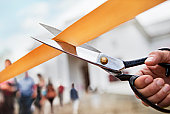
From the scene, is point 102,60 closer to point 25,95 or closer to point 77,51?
point 77,51

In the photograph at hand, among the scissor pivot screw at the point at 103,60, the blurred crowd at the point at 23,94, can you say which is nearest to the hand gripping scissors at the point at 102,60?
the scissor pivot screw at the point at 103,60

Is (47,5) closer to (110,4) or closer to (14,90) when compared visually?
(14,90)

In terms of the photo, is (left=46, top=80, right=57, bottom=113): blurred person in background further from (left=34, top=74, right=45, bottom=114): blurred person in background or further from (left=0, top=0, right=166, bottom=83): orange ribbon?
(left=0, top=0, right=166, bottom=83): orange ribbon

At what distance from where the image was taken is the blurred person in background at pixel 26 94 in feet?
1.74

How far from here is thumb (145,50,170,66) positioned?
0.31 meters

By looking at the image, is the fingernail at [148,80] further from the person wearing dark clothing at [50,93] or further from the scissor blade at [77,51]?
the person wearing dark clothing at [50,93]

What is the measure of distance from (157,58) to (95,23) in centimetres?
15

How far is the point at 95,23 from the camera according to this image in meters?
0.26

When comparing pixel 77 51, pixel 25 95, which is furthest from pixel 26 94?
pixel 77 51

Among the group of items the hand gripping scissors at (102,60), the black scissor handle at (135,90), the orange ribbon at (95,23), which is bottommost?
Result: the black scissor handle at (135,90)

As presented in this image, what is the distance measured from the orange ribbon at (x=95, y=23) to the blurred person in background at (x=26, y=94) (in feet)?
0.72

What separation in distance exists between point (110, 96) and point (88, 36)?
0.80 meters

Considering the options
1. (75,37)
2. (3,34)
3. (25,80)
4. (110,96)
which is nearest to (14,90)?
(25,80)

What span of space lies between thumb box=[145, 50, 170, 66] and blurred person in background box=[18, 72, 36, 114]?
380 mm
